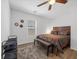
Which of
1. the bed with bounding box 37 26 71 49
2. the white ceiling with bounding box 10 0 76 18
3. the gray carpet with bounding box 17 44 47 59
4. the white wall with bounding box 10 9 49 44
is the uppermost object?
the white ceiling with bounding box 10 0 76 18

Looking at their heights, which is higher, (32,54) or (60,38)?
(60,38)

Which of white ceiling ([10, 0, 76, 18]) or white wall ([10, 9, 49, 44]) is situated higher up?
white ceiling ([10, 0, 76, 18])

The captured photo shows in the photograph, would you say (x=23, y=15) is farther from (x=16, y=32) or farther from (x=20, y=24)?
(x=16, y=32)

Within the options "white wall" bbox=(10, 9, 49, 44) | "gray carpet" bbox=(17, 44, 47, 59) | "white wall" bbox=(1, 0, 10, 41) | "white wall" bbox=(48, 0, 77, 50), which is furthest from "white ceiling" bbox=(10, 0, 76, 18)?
"gray carpet" bbox=(17, 44, 47, 59)

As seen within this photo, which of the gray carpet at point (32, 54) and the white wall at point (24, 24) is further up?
the white wall at point (24, 24)

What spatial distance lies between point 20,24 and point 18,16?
A: 23.8 inches

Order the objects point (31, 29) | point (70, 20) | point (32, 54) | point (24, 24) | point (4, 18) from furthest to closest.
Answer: point (31, 29) < point (24, 24) < point (70, 20) < point (32, 54) < point (4, 18)

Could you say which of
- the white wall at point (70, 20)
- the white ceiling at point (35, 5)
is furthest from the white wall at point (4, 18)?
the white wall at point (70, 20)

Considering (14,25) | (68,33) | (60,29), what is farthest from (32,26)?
(68,33)

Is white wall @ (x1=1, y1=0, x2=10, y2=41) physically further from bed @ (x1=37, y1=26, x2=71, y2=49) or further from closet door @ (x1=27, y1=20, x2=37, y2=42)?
closet door @ (x1=27, y1=20, x2=37, y2=42)

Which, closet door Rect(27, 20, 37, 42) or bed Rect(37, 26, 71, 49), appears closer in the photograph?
bed Rect(37, 26, 71, 49)

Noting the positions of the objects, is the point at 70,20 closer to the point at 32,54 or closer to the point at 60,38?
the point at 60,38

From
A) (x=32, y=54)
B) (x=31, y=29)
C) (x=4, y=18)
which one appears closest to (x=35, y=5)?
(x=4, y=18)

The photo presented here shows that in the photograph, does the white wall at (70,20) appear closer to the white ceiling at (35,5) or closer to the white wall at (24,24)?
the white ceiling at (35,5)
